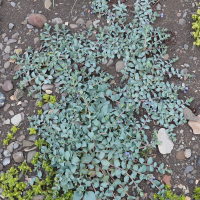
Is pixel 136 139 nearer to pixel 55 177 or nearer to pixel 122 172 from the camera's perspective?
pixel 122 172

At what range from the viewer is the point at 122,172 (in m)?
2.59

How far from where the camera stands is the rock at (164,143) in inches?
112

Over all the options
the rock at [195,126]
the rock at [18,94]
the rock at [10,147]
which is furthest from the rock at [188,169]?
the rock at [18,94]

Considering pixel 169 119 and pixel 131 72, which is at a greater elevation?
pixel 131 72

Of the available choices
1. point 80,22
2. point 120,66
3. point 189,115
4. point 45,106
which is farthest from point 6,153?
point 189,115

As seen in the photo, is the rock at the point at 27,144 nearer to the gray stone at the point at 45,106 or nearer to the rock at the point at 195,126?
the gray stone at the point at 45,106

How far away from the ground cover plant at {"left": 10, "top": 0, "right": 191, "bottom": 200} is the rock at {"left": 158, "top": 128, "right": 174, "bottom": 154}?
9 cm

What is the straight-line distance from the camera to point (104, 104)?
9.27 ft

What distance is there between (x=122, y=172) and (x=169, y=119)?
0.94 m

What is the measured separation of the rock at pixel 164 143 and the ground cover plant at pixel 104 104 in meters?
0.09

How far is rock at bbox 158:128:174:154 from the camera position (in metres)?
2.85

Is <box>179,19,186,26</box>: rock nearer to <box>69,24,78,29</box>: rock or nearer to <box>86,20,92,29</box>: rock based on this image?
<box>86,20,92,29</box>: rock

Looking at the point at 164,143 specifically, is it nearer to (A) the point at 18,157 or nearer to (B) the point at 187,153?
(B) the point at 187,153

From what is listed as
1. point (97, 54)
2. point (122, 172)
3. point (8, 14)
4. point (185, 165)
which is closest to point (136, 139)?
point (122, 172)
